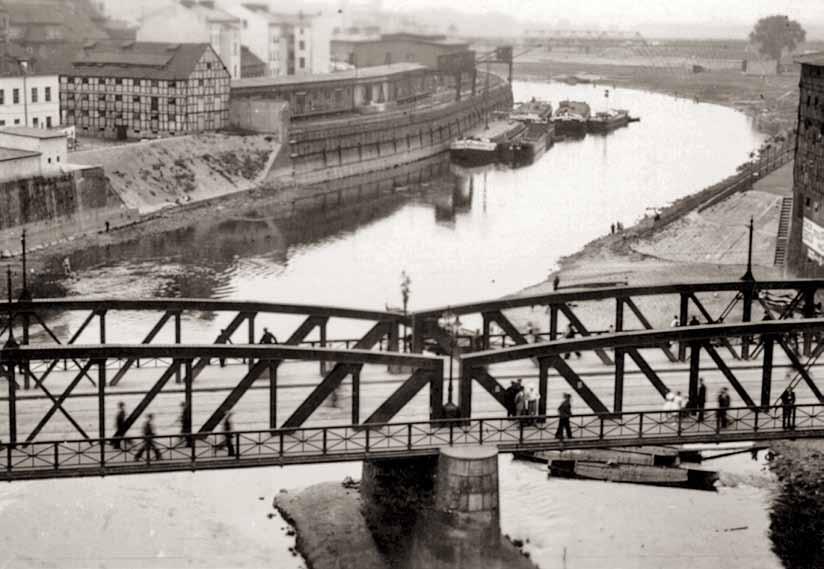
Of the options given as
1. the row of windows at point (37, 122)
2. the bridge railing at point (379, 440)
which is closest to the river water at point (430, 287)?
the bridge railing at point (379, 440)

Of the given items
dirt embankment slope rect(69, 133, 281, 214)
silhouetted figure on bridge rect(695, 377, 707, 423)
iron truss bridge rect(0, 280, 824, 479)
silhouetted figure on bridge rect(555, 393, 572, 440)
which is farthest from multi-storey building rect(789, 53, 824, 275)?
dirt embankment slope rect(69, 133, 281, 214)

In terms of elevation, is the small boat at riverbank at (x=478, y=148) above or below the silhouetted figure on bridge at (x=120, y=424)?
below

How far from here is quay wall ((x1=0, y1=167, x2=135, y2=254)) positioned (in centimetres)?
7219

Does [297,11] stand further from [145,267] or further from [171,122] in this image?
[145,267]

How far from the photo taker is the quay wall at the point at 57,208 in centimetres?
7219

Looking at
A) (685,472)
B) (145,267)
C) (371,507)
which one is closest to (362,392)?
(371,507)

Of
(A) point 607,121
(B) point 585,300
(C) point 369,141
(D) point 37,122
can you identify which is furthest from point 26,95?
(A) point 607,121

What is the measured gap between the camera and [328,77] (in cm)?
13000

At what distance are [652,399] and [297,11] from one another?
413 feet

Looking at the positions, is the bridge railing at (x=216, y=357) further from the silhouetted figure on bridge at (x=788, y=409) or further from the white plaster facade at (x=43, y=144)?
the white plaster facade at (x=43, y=144)

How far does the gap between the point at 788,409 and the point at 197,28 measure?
10182 centimetres

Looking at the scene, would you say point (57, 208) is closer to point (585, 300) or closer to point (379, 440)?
point (585, 300)

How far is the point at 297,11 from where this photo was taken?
15175 centimetres

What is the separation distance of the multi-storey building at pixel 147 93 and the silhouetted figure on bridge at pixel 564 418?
7524 cm
